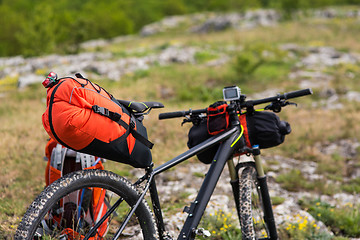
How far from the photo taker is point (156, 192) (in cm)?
243

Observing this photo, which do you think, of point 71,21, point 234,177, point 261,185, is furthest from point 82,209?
point 71,21

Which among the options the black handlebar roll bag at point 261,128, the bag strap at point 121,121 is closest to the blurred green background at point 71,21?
the black handlebar roll bag at point 261,128

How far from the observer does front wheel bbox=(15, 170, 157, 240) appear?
1721mm

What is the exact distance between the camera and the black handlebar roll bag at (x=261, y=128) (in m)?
2.82

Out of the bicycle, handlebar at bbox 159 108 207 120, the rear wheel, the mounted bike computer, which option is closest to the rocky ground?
the bicycle

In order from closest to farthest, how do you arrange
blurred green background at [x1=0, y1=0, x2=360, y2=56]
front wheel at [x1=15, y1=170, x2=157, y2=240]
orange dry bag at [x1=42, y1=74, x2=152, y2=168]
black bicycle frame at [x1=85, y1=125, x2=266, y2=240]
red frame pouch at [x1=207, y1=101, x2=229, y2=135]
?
front wheel at [x1=15, y1=170, x2=157, y2=240] < orange dry bag at [x1=42, y1=74, x2=152, y2=168] < black bicycle frame at [x1=85, y1=125, x2=266, y2=240] < red frame pouch at [x1=207, y1=101, x2=229, y2=135] < blurred green background at [x1=0, y1=0, x2=360, y2=56]

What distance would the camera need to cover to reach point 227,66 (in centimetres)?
1566

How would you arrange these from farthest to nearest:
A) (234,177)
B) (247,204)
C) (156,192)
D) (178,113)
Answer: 1. (234,177)
2. (178,113)
3. (247,204)
4. (156,192)

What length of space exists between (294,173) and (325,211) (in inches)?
60.2

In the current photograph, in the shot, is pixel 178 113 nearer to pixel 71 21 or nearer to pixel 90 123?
pixel 90 123

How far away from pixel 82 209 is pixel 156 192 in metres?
0.85

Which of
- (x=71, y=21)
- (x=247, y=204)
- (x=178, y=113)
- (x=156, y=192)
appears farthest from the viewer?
(x=71, y=21)

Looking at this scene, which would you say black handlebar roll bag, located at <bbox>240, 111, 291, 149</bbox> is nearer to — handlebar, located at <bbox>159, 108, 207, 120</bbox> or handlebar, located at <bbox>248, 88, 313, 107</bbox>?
handlebar, located at <bbox>248, 88, 313, 107</bbox>

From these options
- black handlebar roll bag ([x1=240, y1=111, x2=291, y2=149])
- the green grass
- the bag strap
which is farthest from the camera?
the green grass
